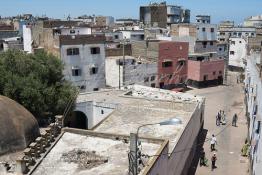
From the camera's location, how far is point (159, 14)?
262 feet

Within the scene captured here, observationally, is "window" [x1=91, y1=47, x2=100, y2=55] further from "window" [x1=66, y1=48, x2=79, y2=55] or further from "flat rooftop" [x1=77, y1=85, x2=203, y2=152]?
"flat rooftop" [x1=77, y1=85, x2=203, y2=152]

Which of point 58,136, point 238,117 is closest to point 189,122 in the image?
point 58,136

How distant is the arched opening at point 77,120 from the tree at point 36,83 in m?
2.98

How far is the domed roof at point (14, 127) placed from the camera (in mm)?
14735

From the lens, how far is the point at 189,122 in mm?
21734

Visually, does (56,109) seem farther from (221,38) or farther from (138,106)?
(221,38)

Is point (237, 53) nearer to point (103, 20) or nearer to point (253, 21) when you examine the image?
point (253, 21)

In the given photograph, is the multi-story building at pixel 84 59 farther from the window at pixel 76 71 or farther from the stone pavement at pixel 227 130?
the stone pavement at pixel 227 130

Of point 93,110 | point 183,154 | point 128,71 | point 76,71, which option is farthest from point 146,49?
point 183,154

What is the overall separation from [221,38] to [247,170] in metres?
50.1

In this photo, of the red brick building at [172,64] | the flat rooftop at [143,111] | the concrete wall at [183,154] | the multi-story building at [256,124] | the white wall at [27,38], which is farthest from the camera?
the red brick building at [172,64]

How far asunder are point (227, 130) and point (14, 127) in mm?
20617

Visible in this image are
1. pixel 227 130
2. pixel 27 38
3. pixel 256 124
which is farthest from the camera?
pixel 27 38

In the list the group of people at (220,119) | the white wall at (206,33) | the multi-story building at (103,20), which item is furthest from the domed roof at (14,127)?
the multi-story building at (103,20)
